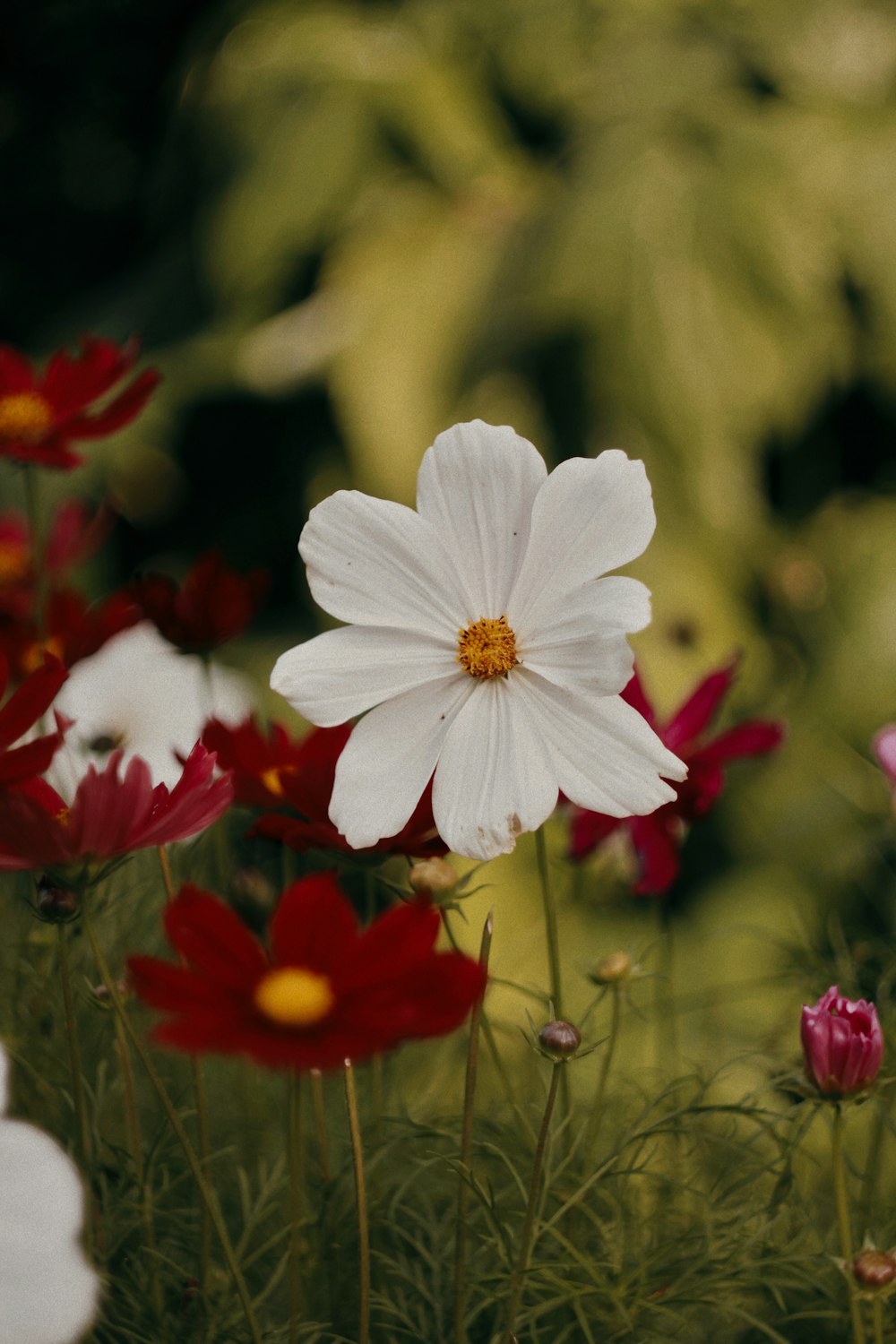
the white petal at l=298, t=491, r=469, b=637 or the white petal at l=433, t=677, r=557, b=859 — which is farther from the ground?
the white petal at l=298, t=491, r=469, b=637

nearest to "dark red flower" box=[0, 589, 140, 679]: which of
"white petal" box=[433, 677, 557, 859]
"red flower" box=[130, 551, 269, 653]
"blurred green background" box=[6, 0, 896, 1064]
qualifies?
"red flower" box=[130, 551, 269, 653]

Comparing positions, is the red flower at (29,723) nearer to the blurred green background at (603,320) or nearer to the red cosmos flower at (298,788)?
the red cosmos flower at (298,788)

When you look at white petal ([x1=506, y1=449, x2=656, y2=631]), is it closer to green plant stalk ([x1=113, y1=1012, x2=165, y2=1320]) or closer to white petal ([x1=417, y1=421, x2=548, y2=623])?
white petal ([x1=417, y1=421, x2=548, y2=623])

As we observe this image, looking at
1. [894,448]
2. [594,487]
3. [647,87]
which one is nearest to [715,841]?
[894,448]

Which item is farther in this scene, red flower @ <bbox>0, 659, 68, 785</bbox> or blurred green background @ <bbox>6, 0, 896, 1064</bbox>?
blurred green background @ <bbox>6, 0, 896, 1064</bbox>

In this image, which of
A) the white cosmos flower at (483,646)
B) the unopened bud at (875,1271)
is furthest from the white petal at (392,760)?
the unopened bud at (875,1271)

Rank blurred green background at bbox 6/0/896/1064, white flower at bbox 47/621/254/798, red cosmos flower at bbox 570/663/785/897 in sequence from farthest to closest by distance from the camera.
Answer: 1. blurred green background at bbox 6/0/896/1064
2. white flower at bbox 47/621/254/798
3. red cosmos flower at bbox 570/663/785/897

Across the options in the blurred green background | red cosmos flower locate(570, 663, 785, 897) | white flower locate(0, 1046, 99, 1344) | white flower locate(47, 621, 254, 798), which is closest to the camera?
white flower locate(0, 1046, 99, 1344)

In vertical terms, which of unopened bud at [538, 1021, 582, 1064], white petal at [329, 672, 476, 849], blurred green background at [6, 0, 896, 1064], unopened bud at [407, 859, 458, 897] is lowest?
blurred green background at [6, 0, 896, 1064]
